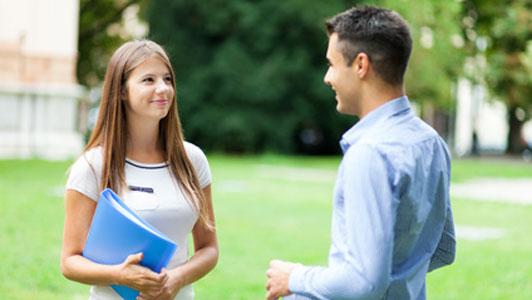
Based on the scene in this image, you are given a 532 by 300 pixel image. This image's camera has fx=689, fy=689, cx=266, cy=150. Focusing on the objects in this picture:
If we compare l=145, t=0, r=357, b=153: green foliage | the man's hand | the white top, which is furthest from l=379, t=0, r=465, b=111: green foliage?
the man's hand

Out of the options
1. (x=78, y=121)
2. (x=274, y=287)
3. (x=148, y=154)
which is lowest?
(x=78, y=121)

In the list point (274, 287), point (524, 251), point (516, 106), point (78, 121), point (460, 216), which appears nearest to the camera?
point (274, 287)

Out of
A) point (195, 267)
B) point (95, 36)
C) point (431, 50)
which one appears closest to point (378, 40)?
point (195, 267)

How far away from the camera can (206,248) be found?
3.02 metres

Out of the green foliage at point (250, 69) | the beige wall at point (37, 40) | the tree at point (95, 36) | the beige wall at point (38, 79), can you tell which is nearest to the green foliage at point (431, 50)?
the green foliage at point (250, 69)

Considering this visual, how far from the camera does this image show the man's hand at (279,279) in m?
2.20

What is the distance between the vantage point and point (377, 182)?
202cm

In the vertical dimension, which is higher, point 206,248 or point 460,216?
point 206,248

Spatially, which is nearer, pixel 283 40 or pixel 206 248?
pixel 206 248

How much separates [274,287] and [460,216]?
34.6ft

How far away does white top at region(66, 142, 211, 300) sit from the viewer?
2684 mm

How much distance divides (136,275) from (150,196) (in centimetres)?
37

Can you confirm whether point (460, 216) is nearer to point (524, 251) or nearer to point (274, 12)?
point (524, 251)

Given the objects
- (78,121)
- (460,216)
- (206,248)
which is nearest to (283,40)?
(78,121)
